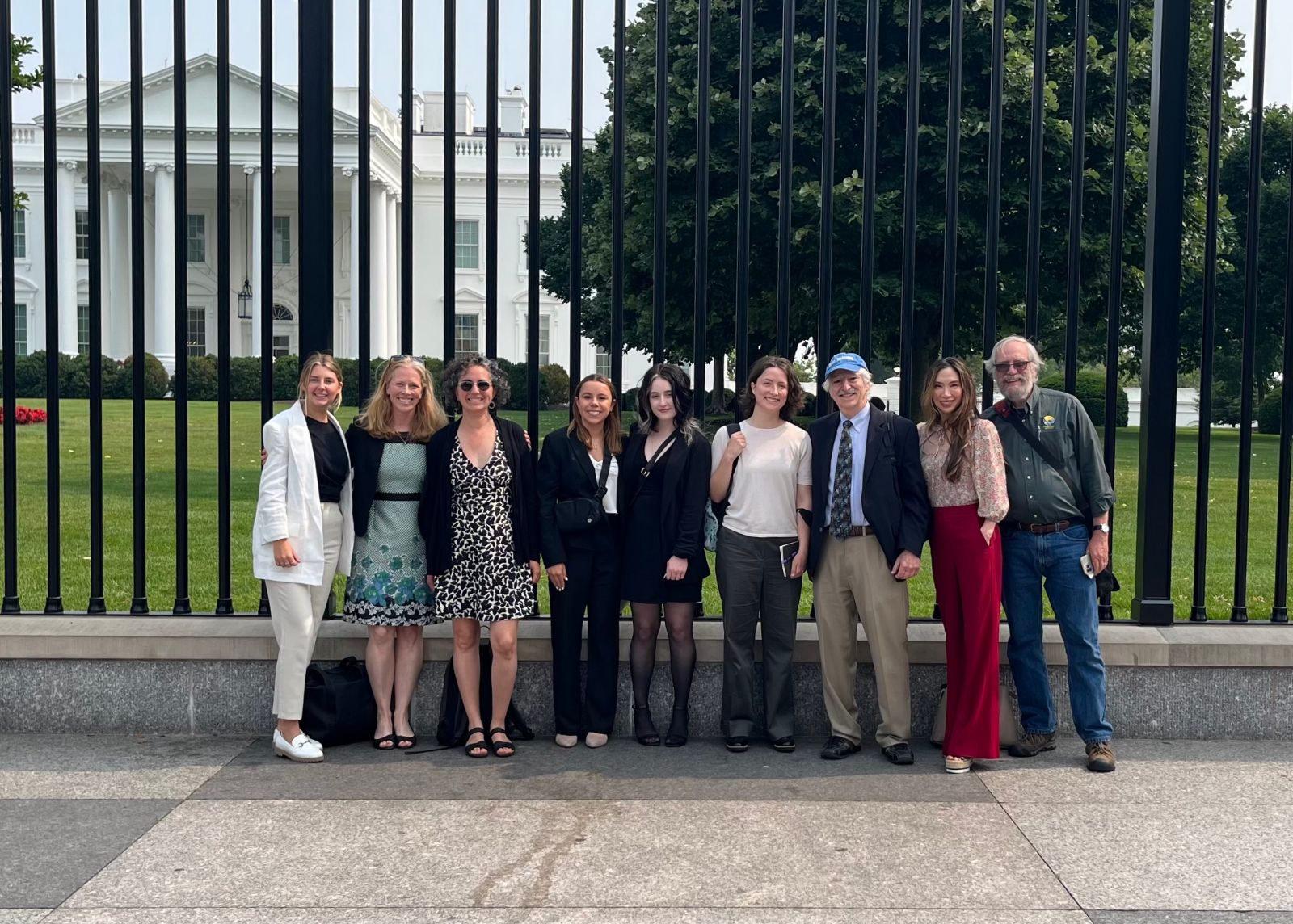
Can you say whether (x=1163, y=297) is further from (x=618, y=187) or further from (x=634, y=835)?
(x=634, y=835)

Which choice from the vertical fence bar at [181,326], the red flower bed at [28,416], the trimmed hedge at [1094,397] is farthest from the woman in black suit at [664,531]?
the trimmed hedge at [1094,397]

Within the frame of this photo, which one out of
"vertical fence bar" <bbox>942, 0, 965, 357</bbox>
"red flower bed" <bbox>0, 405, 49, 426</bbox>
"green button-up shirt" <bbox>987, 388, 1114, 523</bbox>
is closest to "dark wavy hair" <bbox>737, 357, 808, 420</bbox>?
"vertical fence bar" <bbox>942, 0, 965, 357</bbox>

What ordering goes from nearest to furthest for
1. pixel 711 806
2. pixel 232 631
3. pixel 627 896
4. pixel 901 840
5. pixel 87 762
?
pixel 627 896 → pixel 901 840 → pixel 711 806 → pixel 87 762 → pixel 232 631

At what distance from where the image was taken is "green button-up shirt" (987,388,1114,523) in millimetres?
5691

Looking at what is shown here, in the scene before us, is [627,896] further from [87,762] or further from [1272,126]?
[1272,126]

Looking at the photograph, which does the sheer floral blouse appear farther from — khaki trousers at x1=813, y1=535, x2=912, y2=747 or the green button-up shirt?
khaki trousers at x1=813, y1=535, x2=912, y2=747

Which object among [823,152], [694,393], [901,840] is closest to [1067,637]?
[901,840]

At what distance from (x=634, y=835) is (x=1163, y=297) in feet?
12.0

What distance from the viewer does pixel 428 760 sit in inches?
223

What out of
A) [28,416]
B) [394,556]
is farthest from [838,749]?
[28,416]

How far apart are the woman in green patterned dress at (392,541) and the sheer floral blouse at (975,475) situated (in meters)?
2.30

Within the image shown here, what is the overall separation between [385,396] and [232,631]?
133cm

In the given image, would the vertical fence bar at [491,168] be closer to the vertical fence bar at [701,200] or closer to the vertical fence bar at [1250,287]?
the vertical fence bar at [701,200]

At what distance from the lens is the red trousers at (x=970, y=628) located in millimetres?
5578
